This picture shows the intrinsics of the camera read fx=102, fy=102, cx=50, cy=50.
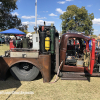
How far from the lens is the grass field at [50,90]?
10.0 ft

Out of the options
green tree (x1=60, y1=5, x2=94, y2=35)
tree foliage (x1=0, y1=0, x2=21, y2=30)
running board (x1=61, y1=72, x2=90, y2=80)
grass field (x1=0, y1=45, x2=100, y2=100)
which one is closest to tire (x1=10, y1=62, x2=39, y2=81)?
grass field (x1=0, y1=45, x2=100, y2=100)

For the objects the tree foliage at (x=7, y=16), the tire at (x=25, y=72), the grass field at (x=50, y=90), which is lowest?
the grass field at (x=50, y=90)

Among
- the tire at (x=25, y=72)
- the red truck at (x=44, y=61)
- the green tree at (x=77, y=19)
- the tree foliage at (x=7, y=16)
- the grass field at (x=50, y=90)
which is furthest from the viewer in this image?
the green tree at (x=77, y=19)

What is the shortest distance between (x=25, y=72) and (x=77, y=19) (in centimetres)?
4025

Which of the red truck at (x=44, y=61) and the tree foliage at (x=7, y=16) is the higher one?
the tree foliage at (x=7, y=16)

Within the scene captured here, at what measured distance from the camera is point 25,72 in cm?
413

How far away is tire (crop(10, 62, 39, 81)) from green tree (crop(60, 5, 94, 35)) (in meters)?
35.6

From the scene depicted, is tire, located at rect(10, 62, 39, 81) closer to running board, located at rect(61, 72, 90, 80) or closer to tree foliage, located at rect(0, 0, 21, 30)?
running board, located at rect(61, 72, 90, 80)

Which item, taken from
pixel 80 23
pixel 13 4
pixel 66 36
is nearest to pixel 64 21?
pixel 80 23

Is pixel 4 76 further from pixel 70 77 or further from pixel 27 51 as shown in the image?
pixel 70 77

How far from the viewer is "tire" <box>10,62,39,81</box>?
402 cm

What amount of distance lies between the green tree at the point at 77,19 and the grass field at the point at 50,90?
35544mm

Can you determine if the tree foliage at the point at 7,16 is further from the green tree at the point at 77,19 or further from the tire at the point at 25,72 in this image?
the tire at the point at 25,72

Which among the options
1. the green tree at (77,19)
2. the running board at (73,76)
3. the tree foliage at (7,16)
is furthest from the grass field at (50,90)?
the green tree at (77,19)
